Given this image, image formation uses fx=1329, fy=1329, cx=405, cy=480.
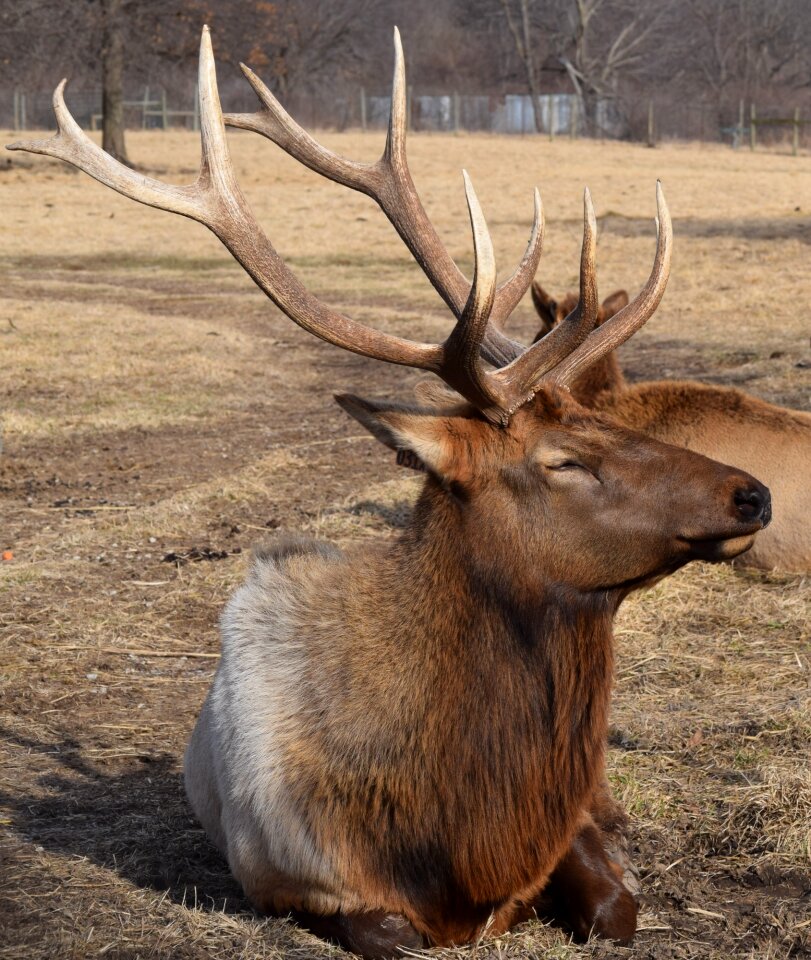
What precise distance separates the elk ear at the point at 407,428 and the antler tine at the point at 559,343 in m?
0.23

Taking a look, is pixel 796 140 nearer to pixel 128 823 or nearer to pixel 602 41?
pixel 602 41

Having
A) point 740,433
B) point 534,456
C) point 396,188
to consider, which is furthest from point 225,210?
point 740,433

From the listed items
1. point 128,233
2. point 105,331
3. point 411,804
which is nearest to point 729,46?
point 128,233

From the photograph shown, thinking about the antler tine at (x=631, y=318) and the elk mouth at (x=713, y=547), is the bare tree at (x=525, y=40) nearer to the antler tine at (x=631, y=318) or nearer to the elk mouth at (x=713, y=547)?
the antler tine at (x=631, y=318)

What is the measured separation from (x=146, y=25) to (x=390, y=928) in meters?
30.1

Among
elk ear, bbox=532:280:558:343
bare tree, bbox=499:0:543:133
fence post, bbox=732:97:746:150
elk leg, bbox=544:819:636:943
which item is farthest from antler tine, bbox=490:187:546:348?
bare tree, bbox=499:0:543:133

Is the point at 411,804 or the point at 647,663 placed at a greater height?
the point at 411,804

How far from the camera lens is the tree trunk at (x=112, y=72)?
96.7 ft

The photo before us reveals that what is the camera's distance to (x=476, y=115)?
63.4 metres

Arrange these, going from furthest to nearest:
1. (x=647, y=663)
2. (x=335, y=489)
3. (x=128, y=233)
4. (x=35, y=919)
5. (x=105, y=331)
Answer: (x=128, y=233) → (x=105, y=331) → (x=335, y=489) → (x=647, y=663) → (x=35, y=919)

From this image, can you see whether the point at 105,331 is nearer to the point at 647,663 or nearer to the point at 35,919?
the point at 647,663

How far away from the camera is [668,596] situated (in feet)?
21.3

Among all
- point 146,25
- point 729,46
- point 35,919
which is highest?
point 729,46

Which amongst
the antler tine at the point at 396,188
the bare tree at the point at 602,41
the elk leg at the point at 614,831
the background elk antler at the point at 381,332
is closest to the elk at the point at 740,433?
the antler tine at the point at 396,188
